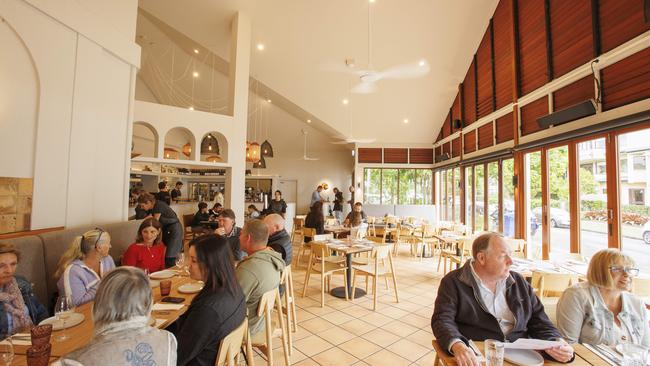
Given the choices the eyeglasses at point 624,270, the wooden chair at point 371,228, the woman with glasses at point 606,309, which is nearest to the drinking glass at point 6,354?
the woman with glasses at point 606,309

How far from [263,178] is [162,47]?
259 inches

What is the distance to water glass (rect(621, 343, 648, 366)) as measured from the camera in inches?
52.3

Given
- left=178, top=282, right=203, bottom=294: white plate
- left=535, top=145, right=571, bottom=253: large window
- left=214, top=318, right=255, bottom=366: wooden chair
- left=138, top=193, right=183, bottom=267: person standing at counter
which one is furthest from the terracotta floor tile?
left=535, top=145, right=571, bottom=253: large window

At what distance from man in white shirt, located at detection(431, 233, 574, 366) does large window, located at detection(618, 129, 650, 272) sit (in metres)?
2.92

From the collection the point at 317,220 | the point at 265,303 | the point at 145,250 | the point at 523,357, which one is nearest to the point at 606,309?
the point at 523,357

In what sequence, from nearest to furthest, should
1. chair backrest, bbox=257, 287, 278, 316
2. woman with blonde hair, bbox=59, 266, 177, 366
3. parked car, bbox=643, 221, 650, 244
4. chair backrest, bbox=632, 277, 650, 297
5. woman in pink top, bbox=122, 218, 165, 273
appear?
woman with blonde hair, bbox=59, 266, 177, 366, chair backrest, bbox=257, 287, 278, 316, chair backrest, bbox=632, 277, 650, 297, woman in pink top, bbox=122, 218, 165, 273, parked car, bbox=643, 221, 650, 244

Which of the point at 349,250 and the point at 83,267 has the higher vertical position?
the point at 83,267

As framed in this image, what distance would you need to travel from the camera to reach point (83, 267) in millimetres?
2342

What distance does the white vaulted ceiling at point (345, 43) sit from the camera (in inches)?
257

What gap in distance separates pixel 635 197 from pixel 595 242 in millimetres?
888

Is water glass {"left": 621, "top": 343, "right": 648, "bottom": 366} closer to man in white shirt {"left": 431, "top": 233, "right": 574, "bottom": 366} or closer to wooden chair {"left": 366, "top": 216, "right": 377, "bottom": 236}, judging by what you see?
man in white shirt {"left": 431, "top": 233, "right": 574, "bottom": 366}

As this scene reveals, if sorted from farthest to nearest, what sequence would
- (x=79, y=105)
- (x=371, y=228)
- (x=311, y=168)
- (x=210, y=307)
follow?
(x=311, y=168) → (x=371, y=228) → (x=79, y=105) → (x=210, y=307)

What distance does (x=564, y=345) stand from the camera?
148 centimetres

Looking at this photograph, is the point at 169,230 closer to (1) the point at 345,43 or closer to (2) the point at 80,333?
(2) the point at 80,333
